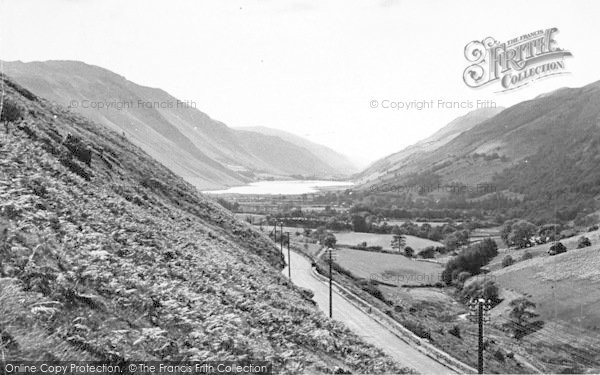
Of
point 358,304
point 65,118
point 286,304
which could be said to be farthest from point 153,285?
point 358,304

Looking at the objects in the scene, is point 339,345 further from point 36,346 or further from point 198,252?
point 36,346

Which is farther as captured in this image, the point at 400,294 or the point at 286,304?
the point at 400,294

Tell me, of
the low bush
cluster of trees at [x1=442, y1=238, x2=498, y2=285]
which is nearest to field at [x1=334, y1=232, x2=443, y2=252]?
the low bush

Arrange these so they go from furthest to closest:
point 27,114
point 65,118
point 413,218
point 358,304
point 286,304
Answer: point 413,218 → point 358,304 → point 65,118 → point 27,114 → point 286,304

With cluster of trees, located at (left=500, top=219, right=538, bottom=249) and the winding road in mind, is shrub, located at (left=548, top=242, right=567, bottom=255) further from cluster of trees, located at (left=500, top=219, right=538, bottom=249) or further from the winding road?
the winding road

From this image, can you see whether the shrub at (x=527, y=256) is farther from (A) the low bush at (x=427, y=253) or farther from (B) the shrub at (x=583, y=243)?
(A) the low bush at (x=427, y=253)

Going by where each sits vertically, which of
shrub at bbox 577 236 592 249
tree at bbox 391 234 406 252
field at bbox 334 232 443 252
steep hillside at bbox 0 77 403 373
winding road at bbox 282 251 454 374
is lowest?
field at bbox 334 232 443 252

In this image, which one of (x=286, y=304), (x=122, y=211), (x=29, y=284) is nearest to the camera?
(x=29, y=284)

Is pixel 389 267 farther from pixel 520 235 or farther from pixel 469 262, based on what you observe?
pixel 520 235
